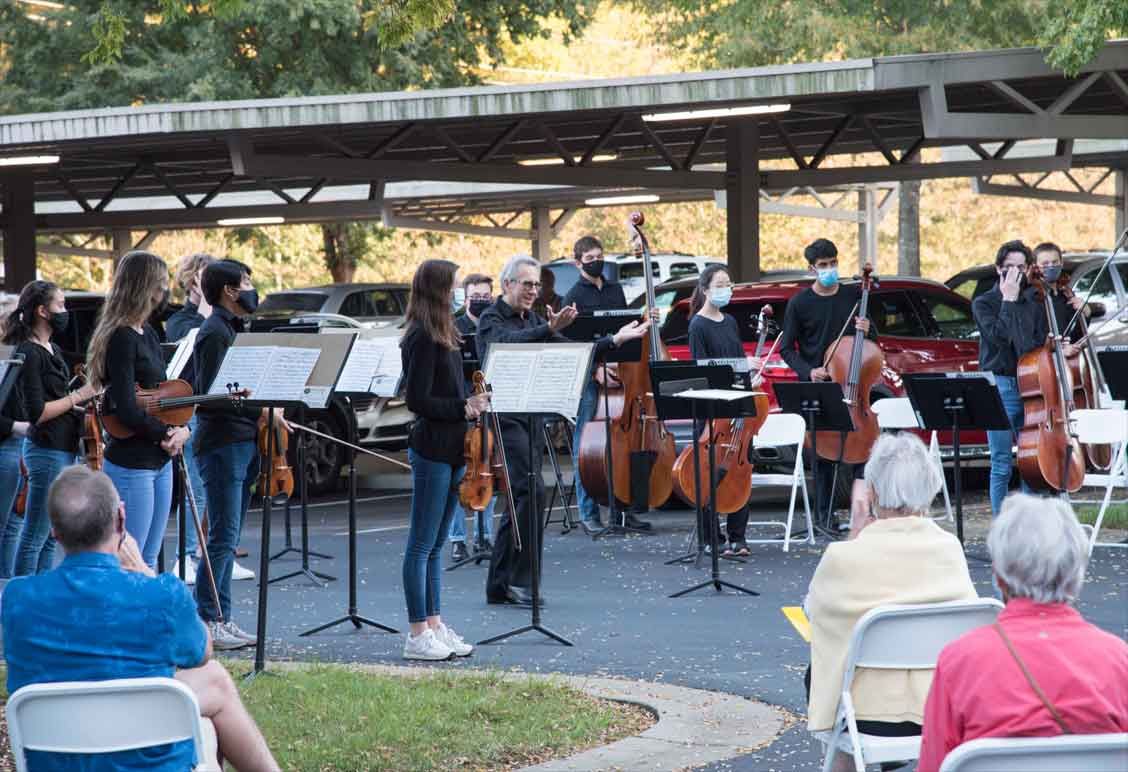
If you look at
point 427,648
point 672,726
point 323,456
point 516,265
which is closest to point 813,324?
point 516,265

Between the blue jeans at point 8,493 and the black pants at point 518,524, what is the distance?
275 cm

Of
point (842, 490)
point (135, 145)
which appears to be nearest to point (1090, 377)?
point (842, 490)

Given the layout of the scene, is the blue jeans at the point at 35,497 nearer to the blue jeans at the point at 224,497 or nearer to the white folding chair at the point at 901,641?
the blue jeans at the point at 224,497

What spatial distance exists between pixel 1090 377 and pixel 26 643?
29.1ft

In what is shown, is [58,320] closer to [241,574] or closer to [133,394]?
[133,394]

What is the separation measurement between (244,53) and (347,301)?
471 inches

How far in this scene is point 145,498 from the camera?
8461 mm

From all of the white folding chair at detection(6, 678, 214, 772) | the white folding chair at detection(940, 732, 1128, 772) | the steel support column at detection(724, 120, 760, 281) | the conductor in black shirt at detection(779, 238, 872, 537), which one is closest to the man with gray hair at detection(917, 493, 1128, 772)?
the white folding chair at detection(940, 732, 1128, 772)

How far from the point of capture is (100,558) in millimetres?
4719

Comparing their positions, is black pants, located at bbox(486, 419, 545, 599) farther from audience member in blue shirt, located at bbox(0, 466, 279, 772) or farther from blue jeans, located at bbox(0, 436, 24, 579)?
audience member in blue shirt, located at bbox(0, 466, 279, 772)

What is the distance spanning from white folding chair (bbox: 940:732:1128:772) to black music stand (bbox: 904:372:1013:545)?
272 inches

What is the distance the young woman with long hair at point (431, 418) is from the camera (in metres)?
8.50

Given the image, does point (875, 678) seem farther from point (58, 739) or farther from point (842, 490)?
point (842, 490)

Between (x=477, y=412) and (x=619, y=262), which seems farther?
(x=619, y=262)
